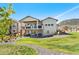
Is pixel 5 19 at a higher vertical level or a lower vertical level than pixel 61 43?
higher

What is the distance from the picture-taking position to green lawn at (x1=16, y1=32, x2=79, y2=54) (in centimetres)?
226

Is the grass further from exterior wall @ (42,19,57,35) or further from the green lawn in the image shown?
exterior wall @ (42,19,57,35)

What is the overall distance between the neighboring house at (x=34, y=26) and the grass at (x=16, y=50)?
0.12 meters

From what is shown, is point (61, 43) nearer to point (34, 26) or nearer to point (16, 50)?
point (34, 26)

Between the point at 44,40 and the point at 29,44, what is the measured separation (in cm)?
12

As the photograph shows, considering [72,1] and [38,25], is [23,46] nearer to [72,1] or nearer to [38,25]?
[38,25]

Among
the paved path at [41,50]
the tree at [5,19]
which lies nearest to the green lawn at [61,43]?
the paved path at [41,50]

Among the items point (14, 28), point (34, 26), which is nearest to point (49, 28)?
point (34, 26)

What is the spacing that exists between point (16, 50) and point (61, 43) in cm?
36

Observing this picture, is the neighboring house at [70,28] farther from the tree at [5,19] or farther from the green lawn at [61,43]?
the tree at [5,19]

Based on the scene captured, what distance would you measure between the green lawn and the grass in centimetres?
4

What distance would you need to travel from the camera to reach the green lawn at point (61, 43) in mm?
2258

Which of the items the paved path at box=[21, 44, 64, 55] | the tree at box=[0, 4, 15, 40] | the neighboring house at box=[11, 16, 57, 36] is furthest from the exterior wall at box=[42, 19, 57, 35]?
the tree at box=[0, 4, 15, 40]

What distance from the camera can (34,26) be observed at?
7.61 ft
